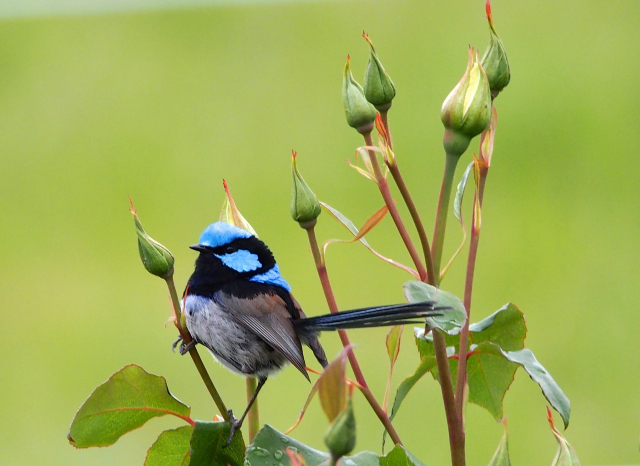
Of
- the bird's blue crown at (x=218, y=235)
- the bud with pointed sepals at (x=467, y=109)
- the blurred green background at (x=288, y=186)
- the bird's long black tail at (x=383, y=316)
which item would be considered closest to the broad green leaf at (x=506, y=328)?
the bird's long black tail at (x=383, y=316)

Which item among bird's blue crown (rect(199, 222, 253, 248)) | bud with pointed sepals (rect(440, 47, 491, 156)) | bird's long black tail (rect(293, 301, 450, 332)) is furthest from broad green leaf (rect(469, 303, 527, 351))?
bird's blue crown (rect(199, 222, 253, 248))

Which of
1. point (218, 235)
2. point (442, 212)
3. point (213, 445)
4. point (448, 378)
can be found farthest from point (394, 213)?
point (218, 235)

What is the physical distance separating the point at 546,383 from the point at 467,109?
270 millimetres

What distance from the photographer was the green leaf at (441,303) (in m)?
0.69

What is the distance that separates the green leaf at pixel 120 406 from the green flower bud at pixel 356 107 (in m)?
0.32

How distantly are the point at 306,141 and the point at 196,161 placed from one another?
24.9 inches

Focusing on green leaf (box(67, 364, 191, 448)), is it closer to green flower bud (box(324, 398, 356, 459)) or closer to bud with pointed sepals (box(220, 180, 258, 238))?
bud with pointed sepals (box(220, 180, 258, 238))

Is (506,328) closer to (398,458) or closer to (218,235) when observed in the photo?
(398,458)

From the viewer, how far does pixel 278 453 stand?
0.74 m

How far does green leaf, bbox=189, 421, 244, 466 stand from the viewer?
0.76 metres

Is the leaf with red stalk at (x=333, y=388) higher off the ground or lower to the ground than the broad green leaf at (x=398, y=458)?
higher

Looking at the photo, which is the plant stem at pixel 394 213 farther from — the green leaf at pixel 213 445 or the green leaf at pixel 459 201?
the green leaf at pixel 213 445

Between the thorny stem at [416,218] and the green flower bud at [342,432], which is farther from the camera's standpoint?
the thorny stem at [416,218]

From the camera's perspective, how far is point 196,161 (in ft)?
15.7
